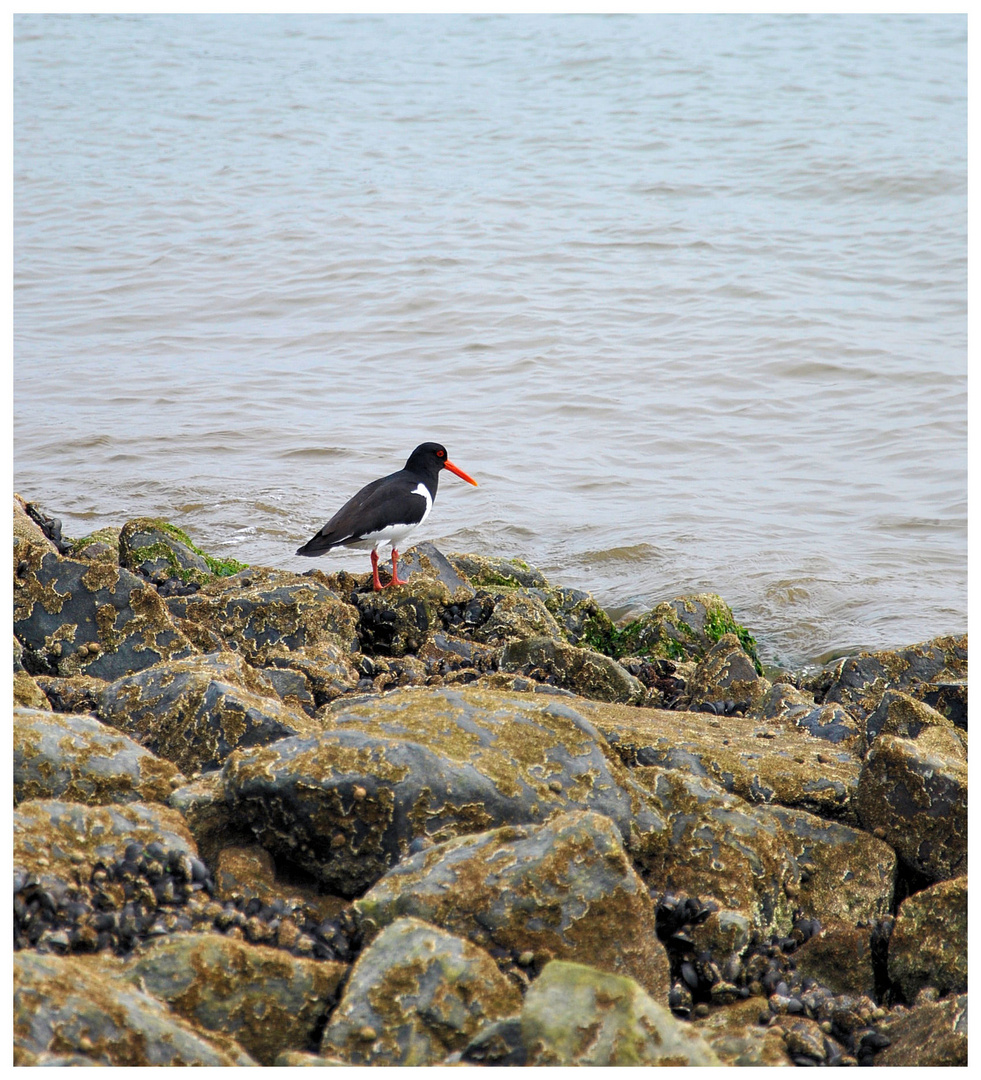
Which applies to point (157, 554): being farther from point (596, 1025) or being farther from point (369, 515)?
point (596, 1025)

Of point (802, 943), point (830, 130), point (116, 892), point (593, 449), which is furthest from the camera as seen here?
point (830, 130)

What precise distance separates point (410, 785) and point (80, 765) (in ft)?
3.99

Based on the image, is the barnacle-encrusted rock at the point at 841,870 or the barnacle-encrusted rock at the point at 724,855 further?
the barnacle-encrusted rock at the point at 841,870

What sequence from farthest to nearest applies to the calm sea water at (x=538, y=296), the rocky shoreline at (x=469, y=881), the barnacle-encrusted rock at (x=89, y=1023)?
the calm sea water at (x=538, y=296), the rocky shoreline at (x=469, y=881), the barnacle-encrusted rock at (x=89, y=1023)

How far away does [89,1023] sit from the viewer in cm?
259

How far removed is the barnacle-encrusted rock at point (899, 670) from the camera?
21.6 ft

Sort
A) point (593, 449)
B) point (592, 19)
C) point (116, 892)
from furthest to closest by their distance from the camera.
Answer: point (592, 19) < point (593, 449) < point (116, 892)

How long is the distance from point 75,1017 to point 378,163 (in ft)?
73.0

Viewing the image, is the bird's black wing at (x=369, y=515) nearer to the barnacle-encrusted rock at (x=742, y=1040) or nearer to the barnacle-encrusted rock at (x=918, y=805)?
the barnacle-encrusted rock at (x=918, y=805)

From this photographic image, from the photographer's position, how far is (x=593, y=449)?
12.8 meters

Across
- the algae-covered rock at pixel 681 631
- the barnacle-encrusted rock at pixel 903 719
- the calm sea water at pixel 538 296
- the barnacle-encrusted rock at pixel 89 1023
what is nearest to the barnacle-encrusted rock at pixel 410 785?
the barnacle-encrusted rock at pixel 89 1023

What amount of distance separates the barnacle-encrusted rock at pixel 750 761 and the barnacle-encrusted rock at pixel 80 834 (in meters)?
1.81

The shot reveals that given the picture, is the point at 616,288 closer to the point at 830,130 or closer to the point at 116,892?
the point at 830,130
